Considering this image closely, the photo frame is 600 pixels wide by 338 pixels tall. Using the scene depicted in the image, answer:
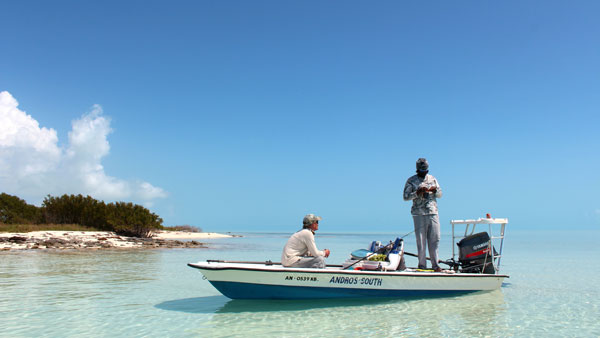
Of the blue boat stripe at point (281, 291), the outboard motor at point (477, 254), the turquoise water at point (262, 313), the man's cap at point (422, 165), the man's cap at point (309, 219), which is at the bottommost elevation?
the turquoise water at point (262, 313)

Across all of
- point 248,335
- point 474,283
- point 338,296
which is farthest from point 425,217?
point 248,335

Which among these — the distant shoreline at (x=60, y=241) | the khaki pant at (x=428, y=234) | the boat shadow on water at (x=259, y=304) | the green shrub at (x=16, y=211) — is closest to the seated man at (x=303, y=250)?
the boat shadow on water at (x=259, y=304)

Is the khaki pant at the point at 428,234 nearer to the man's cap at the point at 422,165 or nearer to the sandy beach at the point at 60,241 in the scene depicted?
the man's cap at the point at 422,165

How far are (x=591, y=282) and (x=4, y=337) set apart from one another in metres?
16.5

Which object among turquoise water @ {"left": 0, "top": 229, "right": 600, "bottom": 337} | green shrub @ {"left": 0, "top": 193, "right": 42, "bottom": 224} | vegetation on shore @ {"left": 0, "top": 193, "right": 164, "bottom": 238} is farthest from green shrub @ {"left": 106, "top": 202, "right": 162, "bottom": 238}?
turquoise water @ {"left": 0, "top": 229, "right": 600, "bottom": 337}

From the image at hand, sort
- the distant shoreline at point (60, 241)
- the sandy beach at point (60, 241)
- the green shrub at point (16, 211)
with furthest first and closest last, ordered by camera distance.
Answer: the green shrub at point (16, 211) → the sandy beach at point (60, 241) → the distant shoreline at point (60, 241)

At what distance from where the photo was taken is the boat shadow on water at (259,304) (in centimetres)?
861

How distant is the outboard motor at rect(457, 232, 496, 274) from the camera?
34.9 feet

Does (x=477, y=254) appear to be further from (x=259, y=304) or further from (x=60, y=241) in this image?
(x=60, y=241)

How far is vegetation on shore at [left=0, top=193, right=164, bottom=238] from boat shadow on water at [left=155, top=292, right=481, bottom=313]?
31.5m

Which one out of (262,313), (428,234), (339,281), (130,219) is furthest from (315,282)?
(130,219)

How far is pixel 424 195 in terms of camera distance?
1016 centimetres

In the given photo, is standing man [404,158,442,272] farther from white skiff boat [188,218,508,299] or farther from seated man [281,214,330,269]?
seated man [281,214,330,269]

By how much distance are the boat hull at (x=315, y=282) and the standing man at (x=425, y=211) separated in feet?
2.90
